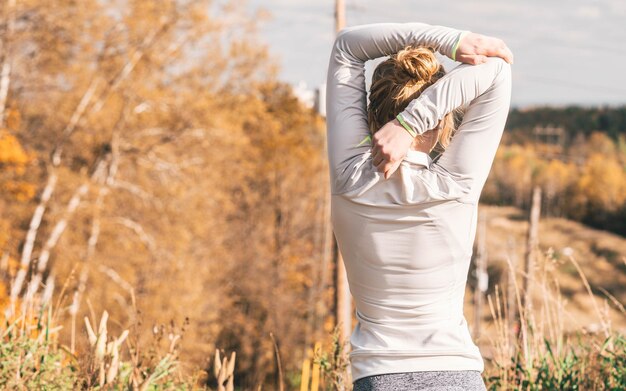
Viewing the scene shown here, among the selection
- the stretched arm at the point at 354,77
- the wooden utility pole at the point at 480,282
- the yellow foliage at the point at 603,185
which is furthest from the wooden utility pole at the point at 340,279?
the yellow foliage at the point at 603,185

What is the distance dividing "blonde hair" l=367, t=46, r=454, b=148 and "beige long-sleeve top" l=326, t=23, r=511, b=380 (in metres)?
0.04

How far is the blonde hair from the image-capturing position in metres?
1.67

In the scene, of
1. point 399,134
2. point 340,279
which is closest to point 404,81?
point 399,134

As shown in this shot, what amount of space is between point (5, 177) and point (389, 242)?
18070 millimetres

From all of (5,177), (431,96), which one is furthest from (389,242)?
(5,177)

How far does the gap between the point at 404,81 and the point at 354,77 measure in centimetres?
15

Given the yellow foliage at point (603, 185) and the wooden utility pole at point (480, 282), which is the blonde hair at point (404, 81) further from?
the yellow foliage at point (603, 185)

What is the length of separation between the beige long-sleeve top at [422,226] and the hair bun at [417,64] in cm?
4

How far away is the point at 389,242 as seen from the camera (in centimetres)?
164

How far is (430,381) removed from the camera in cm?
161

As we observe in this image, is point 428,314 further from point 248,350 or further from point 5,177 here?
point 248,350

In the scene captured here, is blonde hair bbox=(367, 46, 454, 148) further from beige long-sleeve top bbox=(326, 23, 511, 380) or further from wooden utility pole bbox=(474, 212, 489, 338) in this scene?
wooden utility pole bbox=(474, 212, 489, 338)

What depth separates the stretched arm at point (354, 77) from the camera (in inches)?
67.3

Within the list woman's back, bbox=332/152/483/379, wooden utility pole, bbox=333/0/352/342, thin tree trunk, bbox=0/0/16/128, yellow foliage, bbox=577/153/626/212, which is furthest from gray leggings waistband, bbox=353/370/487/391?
yellow foliage, bbox=577/153/626/212
